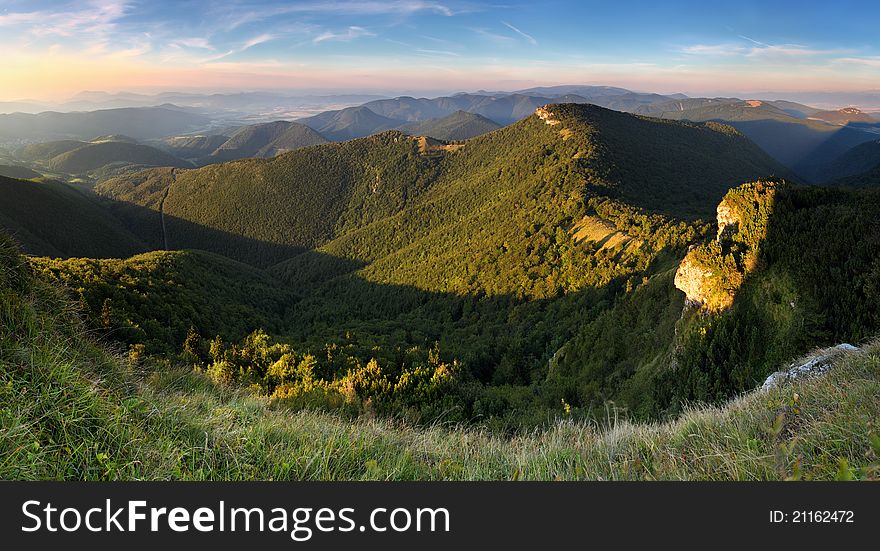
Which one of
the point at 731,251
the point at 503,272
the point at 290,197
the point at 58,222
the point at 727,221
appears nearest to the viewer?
the point at 731,251

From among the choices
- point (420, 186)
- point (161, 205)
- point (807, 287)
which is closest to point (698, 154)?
point (420, 186)

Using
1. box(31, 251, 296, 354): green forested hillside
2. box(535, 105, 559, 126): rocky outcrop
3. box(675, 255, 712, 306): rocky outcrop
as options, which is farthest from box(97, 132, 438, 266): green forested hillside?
box(675, 255, 712, 306): rocky outcrop

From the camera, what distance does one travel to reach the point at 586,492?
2.84 metres

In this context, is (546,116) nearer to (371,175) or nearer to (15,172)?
(371,175)

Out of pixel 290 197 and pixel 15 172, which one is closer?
pixel 290 197

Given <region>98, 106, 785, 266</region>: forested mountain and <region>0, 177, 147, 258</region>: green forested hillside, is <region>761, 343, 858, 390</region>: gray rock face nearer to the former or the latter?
<region>98, 106, 785, 266</region>: forested mountain

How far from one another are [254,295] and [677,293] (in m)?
58.6

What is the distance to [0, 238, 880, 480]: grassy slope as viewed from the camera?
2.92 meters

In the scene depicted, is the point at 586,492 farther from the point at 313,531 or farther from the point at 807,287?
the point at 807,287

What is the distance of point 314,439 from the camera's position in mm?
3883

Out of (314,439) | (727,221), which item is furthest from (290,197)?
(314,439)

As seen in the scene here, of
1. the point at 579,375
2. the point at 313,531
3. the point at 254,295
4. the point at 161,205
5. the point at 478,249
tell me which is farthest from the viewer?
the point at 161,205

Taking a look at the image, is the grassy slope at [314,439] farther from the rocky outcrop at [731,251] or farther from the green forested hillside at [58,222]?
the green forested hillside at [58,222]

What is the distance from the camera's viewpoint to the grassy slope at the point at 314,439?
9.59 feet
